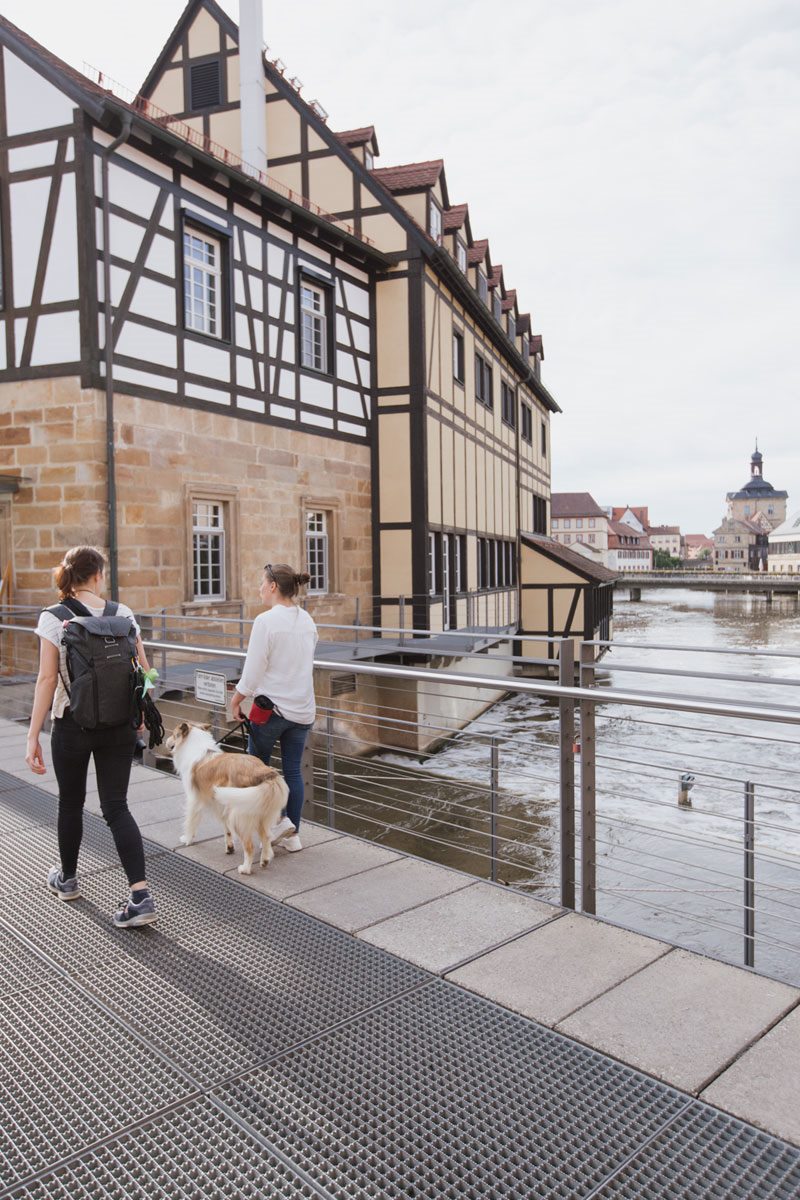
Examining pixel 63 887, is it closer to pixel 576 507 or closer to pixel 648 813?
pixel 648 813

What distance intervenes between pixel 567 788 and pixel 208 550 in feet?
33.3

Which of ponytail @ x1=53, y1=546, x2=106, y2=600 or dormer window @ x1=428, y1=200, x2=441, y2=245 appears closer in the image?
ponytail @ x1=53, y1=546, x2=106, y2=600

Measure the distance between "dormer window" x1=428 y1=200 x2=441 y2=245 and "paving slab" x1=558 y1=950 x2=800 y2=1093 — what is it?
18272 millimetres

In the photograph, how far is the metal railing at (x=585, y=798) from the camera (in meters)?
3.95

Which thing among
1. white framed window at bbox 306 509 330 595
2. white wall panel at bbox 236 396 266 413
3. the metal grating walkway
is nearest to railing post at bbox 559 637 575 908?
the metal grating walkway

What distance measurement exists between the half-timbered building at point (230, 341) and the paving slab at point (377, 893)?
8196mm

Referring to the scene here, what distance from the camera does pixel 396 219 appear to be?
57.1 ft

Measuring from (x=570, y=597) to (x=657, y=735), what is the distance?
7.37 metres

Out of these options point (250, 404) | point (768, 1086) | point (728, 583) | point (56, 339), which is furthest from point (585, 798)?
point (728, 583)

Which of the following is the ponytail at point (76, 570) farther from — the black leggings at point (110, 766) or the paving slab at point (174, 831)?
the paving slab at point (174, 831)

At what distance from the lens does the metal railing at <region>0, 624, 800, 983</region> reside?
395 cm

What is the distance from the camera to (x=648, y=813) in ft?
48.3

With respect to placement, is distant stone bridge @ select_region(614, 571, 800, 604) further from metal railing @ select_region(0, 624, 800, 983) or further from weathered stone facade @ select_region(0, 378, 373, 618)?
weathered stone facade @ select_region(0, 378, 373, 618)

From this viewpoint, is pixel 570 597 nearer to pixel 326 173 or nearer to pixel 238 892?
pixel 326 173
